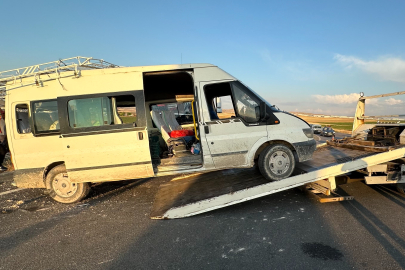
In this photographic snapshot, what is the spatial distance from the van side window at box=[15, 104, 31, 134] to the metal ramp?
3129 mm

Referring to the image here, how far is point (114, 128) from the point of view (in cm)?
450

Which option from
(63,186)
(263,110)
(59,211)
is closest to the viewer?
(263,110)

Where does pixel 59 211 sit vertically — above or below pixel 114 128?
below

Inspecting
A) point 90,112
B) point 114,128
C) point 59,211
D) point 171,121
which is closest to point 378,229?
point 114,128

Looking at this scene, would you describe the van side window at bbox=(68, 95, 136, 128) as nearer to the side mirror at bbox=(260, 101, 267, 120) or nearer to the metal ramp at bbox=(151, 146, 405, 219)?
the metal ramp at bbox=(151, 146, 405, 219)

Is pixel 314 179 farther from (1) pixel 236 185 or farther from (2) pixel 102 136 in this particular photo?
(2) pixel 102 136

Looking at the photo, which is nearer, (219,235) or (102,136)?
(219,235)

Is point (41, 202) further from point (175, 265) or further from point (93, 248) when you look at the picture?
point (175, 265)

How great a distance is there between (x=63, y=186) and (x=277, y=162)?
15.0 ft

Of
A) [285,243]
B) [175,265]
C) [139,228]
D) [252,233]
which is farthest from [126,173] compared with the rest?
[285,243]

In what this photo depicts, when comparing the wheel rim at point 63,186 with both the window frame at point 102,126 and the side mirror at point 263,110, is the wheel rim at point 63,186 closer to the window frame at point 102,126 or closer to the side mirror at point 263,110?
the window frame at point 102,126

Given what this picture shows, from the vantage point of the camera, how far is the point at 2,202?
5402 millimetres

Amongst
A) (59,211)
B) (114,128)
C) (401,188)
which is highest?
(114,128)

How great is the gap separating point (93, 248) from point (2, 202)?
3.83m
